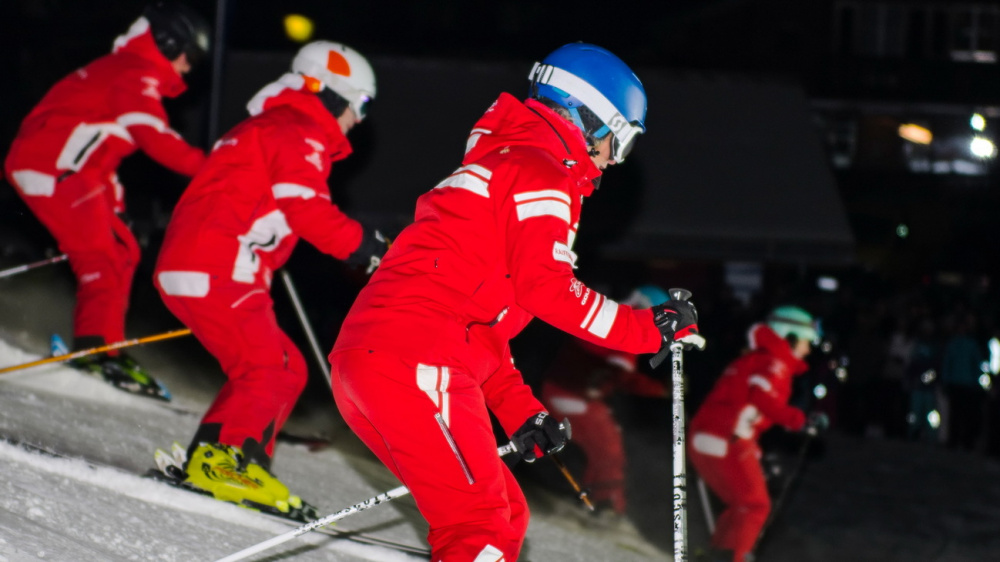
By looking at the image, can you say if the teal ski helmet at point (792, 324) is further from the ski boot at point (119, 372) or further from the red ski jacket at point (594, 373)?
the ski boot at point (119, 372)

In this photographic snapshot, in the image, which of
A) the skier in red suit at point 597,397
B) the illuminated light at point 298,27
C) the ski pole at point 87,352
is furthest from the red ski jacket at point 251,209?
the illuminated light at point 298,27

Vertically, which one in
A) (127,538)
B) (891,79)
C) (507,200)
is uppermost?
(891,79)

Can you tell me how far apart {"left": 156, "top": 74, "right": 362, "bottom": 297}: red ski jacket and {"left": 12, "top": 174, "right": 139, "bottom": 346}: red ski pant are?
1.38 m

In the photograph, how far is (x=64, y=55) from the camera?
478 inches

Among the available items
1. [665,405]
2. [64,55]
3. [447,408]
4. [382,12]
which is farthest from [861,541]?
[382,12]

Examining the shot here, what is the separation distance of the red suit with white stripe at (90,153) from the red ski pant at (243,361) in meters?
→ 1.40

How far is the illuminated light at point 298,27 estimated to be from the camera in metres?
16.1

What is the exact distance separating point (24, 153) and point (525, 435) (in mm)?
3565

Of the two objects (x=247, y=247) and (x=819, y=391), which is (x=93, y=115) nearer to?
(x=247, y=247)

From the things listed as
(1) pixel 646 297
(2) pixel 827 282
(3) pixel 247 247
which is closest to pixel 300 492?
(3) pixel 247 247

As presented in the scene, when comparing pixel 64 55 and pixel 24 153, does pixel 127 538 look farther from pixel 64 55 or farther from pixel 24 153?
pixel 64 55

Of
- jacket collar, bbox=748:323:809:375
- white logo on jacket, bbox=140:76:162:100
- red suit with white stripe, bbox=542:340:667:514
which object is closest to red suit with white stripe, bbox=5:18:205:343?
white logo on jacket, bbox=140:76:162:100

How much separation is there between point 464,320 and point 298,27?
14.9 metres

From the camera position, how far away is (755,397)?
6223 millimetres
